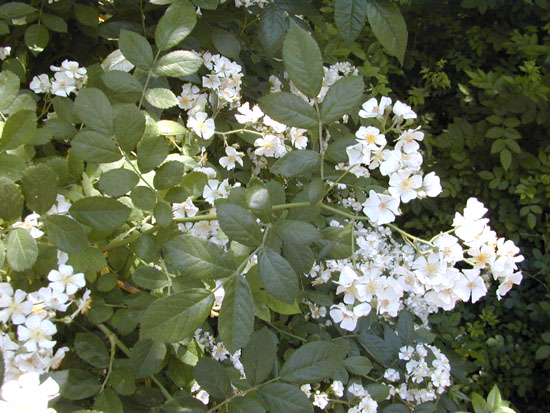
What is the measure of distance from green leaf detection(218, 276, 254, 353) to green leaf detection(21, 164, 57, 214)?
32 cm

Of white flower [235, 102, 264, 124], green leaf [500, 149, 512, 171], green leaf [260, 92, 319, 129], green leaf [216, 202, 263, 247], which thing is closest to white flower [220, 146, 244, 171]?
white flower [235, 102, 264, 124]

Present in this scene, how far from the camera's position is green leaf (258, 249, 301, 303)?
2.56 ft

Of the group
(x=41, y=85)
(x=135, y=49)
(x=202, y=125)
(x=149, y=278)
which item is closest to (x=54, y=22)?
(x=41, y=85)

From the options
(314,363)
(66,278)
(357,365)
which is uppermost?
(66,278)

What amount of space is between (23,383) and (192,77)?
0.88 meters

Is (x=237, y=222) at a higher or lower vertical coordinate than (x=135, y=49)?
lower

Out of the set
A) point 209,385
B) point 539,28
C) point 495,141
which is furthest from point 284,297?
point 539,28

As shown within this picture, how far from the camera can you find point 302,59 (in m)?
0.91

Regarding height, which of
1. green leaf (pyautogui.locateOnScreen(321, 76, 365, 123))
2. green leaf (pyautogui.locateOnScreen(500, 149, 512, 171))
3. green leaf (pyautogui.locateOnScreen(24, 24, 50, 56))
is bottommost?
green leaf (pyautogui.locateOnScreen(500, 149, 512, 171))

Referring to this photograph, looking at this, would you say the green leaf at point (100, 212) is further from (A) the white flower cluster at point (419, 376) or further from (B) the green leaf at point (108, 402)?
(A) the white flower cluster at point (419, 376)

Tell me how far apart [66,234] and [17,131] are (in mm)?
207

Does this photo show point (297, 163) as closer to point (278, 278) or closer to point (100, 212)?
point (278, 278)

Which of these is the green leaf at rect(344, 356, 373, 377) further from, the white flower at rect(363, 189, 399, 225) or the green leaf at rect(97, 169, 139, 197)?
the green leaf at rect(97, 169, 139, 197)

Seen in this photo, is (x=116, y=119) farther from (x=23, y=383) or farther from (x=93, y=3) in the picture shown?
(x=93, y=3)
